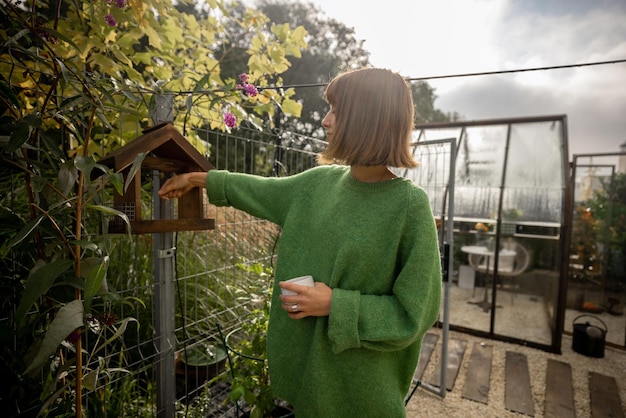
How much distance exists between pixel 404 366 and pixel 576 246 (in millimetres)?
4153

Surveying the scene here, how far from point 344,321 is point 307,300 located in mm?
104

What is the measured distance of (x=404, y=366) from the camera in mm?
988

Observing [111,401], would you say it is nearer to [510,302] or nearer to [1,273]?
[1,273]

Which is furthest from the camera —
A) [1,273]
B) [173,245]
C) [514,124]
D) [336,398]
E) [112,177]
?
[514,124]

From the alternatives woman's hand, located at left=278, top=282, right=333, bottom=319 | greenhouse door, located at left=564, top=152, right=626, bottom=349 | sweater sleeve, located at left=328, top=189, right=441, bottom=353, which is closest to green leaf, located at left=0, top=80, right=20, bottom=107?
woman's hand, located at left=278, top=282, right=333, bottom=319

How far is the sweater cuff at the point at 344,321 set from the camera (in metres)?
0.82

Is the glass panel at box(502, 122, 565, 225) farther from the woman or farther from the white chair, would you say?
the woman

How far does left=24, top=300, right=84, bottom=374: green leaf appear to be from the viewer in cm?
63

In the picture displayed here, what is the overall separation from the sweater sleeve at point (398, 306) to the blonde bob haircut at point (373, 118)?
171 millimetres

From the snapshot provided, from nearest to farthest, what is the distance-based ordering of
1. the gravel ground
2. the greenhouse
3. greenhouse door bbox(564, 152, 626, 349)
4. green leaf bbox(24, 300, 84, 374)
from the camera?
green leaf bbox(24, 300, 84, 374) → the gravel ground → the greenhouse → greenhouse door bbox(564, 152, 626, 349)

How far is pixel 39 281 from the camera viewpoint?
68cm

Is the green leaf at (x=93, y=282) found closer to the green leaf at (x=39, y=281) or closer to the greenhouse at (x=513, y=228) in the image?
the green leaf at (x=39, y=281)

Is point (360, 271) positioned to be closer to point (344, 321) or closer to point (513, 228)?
point (344, 321)

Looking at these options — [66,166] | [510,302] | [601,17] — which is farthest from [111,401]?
[601,17]
